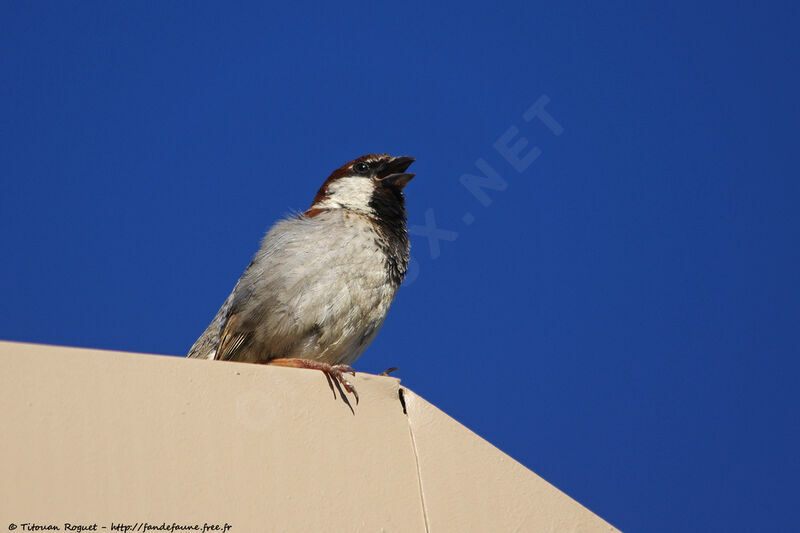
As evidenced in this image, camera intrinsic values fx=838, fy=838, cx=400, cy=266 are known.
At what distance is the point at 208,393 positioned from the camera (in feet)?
8.02

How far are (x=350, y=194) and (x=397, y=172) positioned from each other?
0.36 meters

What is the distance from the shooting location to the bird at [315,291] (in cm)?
411

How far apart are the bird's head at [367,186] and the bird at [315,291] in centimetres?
10

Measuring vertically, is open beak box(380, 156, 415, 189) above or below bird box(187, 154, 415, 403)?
above

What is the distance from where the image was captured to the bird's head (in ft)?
15.8

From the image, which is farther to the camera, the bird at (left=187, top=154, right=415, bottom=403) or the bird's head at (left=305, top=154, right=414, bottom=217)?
the bird's head at (left=305, top=154, right=414, bottom=217)

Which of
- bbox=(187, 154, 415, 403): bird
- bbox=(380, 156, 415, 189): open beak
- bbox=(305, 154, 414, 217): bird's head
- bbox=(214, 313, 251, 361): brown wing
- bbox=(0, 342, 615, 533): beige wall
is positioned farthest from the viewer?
bbox=(380, 156, 415, 189): open beak

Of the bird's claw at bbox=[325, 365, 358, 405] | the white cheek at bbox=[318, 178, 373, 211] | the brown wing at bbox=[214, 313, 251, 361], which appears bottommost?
the bird's claw at bbox=[325, 365, 358, 405]

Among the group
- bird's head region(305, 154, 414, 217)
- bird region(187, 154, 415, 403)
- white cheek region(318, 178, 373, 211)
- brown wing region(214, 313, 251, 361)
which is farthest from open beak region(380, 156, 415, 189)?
brown wing region(214, 313, 251, 361)

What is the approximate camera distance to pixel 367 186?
4.96 m

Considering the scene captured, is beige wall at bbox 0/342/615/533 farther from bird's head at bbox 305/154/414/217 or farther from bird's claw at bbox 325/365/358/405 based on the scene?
bird's head at bbox 305/154/414/217

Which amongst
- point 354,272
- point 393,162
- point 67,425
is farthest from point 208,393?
point 393,162

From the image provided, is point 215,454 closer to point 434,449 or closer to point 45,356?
point 45,356

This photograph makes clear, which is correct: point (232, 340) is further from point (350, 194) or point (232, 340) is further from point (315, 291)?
point (350, 194)
